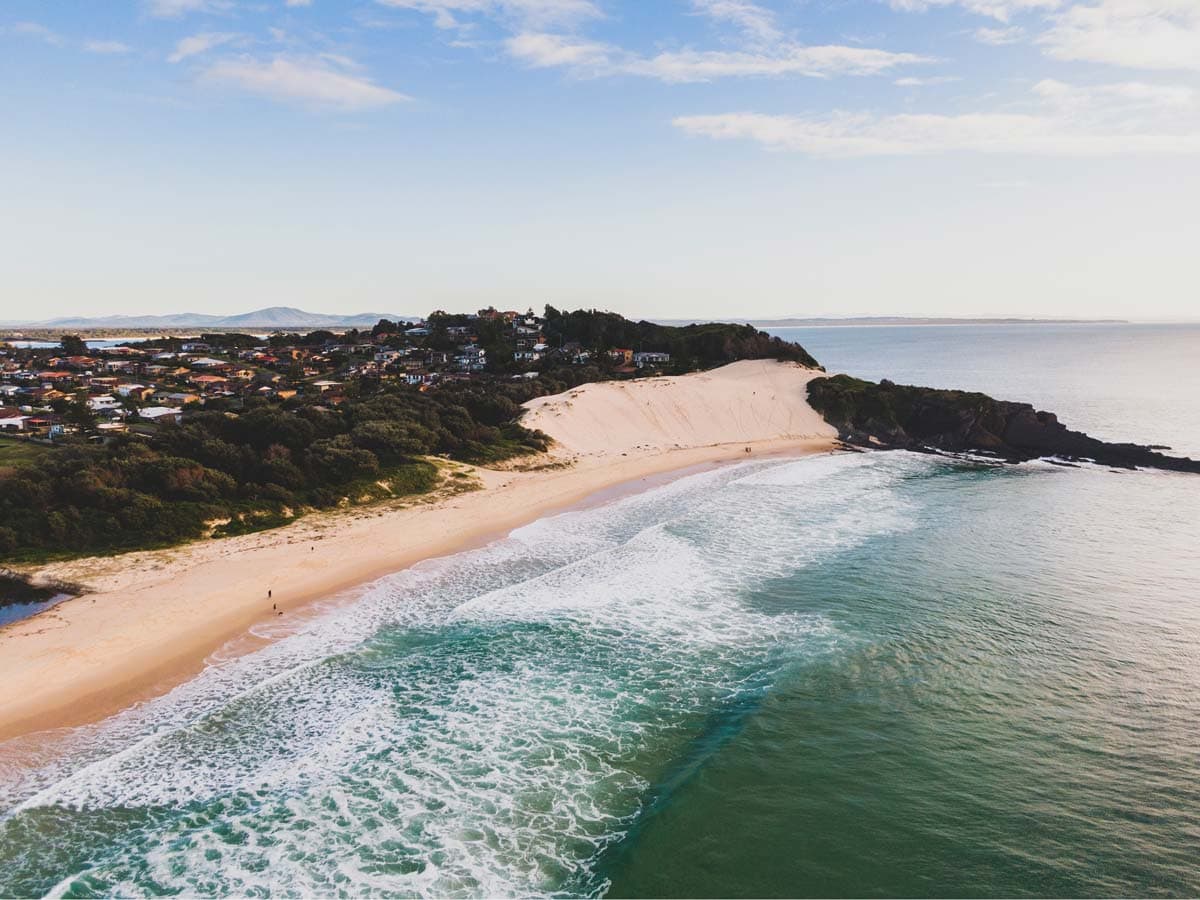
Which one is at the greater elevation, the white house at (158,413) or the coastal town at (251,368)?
the coastal town at (251,368)

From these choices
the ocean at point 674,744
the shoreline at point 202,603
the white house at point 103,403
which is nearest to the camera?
the ocean at point 674,744

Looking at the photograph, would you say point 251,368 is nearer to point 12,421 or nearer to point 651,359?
point 12,421

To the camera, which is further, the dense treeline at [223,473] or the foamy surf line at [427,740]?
the dense treeline at [223,473]

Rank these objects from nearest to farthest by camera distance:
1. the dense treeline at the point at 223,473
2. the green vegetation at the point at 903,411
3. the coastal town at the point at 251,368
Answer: the dense treeline at the point at 223,473
the coastal town at the point at 251,368
the green vegetation at the point at 903,411

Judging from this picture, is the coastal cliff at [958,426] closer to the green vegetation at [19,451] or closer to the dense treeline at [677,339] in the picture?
the dense treeline at [677,339]

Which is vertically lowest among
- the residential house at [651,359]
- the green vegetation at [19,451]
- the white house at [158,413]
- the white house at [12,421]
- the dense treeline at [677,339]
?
the green vegetation at [19,451]

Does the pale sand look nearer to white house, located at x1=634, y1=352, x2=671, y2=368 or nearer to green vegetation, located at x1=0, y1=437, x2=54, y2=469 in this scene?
green vegetation, located at x1=0, y1=437, x2=54, y2=469

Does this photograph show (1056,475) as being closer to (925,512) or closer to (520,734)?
(925,512)

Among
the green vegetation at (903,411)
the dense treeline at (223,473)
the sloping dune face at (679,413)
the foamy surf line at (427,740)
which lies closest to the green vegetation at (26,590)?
the dense treeline at (223,473)
